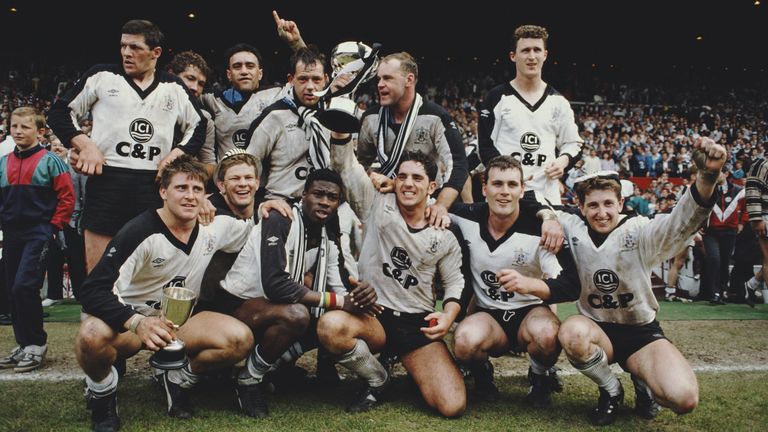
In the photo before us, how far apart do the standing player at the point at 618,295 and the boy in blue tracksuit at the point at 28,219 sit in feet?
→ 11.3

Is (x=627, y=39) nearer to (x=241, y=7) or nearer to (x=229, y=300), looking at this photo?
(x=241, y=7)

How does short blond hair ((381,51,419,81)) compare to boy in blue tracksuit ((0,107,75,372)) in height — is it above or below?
above

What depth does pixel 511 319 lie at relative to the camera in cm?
399

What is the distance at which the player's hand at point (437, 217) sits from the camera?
154 inches

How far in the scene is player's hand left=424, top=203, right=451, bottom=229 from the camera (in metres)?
3.90

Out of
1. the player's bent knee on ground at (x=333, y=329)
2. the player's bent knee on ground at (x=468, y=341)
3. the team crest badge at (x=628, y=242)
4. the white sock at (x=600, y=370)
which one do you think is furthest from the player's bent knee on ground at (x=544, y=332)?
the player's bent knee on ground at (x=333, y=329)

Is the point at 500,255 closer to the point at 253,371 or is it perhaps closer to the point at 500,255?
the point at 500,255

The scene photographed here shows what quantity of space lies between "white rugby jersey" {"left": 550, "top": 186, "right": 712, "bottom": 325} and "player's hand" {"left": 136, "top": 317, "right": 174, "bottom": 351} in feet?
7.15

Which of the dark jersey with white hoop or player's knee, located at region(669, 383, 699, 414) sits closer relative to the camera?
player's knee, located at region(669, 383, 699, 414)

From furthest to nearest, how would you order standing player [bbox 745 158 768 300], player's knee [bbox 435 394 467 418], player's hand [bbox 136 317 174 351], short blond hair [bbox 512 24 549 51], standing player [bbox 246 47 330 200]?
standing player [bbox 745 158 768 300], short blond hair [bbox 512 24 549 51], standing player [bbox 246 47 330 200], player's knee [bbox 435 394 467 418], player's hand [bbox 136 317 174 351]

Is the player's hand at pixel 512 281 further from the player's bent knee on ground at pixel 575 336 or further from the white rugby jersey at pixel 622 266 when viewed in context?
the player's bent knee on ground at pixel 575 336

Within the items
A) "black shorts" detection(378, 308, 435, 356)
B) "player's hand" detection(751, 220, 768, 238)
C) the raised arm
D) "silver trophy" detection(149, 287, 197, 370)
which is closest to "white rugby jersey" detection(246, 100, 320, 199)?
the raised arm

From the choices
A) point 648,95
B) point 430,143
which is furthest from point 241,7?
point 430,143

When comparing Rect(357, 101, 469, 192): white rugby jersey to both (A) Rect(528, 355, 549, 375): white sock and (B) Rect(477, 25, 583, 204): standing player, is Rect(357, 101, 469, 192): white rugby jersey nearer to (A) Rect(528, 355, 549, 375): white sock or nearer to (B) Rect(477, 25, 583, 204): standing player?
(B) Rect(477, 25, 583, 204): standing player
